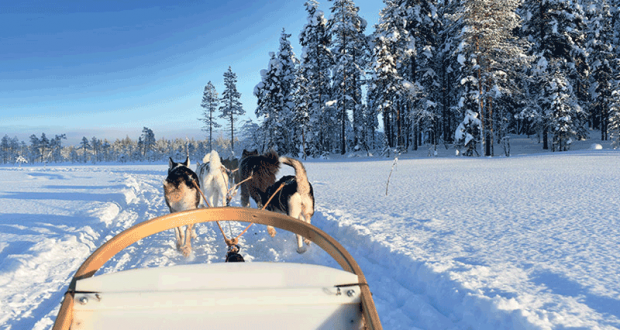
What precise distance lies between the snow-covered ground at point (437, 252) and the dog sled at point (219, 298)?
4.65 feet

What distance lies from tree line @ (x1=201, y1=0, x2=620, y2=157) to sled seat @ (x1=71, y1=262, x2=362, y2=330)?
23340mm

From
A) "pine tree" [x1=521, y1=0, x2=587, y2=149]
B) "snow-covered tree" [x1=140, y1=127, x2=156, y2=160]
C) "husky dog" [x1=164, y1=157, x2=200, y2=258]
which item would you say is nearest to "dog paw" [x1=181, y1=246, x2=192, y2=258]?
"husky dog" [x1=164, y1=157, x2=200, y2=258]

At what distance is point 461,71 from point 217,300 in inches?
1031

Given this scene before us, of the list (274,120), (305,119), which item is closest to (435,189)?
(305,119)

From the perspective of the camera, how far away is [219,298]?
1451mm

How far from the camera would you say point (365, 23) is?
102ft

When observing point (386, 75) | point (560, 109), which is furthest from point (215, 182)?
point (560, 109)

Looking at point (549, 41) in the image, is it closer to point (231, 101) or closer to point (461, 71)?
point (461, 71)

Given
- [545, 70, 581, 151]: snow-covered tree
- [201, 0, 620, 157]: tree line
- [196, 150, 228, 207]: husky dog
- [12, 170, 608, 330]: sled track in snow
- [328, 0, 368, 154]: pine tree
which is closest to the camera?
[12, 170, 608, 330]: sled track in snow

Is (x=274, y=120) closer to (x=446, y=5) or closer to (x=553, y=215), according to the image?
(x=446, y=5)

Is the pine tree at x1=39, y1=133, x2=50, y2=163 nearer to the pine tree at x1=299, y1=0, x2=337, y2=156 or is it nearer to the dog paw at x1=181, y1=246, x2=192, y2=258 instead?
the pine tree at x1=299, y1=0, x2=337, y2=156

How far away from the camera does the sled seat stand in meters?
1.45

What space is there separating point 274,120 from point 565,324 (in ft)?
108

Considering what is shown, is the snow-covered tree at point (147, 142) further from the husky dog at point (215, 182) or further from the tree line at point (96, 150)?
the husky dog at point (215, 182)
